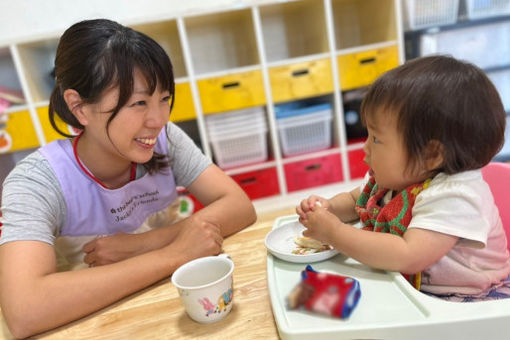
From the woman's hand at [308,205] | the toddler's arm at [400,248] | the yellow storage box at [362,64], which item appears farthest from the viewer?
the yellow storage box at [362,64]

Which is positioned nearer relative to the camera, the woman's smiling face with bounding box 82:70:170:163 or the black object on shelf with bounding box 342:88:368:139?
the woman's smiling face with bounding box 82:70:170:163

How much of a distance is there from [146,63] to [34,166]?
14.2 inches

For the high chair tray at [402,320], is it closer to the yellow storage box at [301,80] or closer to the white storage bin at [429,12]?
the yellow storage box at [301,80]

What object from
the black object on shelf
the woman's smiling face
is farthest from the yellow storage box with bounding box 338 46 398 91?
the woman's smiling face

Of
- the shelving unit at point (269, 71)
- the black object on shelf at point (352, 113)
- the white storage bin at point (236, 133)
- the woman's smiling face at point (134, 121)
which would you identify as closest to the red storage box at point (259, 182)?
the shelving unit at point (269, 71)

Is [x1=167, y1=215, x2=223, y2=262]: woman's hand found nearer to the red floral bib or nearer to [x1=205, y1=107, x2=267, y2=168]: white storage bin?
the red floral bib

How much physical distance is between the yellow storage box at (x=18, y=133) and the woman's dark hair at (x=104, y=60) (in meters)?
1.56

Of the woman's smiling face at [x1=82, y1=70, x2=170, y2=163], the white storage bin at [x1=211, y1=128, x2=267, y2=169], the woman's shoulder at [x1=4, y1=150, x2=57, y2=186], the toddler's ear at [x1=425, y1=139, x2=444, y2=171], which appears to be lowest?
the white storage bin at [x1=211, y1=128, x2=267, y2=169]

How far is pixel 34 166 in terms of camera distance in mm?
863

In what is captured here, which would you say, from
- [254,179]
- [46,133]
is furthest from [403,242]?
[46,133]

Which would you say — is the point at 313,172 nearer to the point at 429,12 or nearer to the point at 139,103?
the point at 429,12

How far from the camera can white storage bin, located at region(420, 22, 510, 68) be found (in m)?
2.29

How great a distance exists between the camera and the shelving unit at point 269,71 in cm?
216

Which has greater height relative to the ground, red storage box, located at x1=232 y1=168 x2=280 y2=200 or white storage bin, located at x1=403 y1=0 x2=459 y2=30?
white storage bin, located at x1=403 y1=0 x2=459 y2=30
